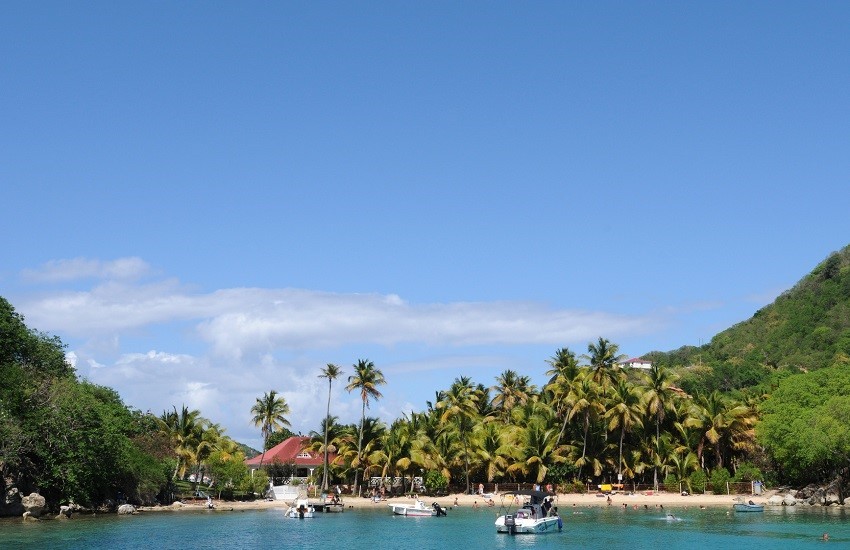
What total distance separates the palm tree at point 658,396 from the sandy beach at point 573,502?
4.38 m

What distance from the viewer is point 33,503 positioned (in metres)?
60.8

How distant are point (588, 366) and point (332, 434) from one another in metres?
29.9

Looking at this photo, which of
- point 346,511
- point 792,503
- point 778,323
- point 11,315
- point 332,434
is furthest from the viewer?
point 778,323

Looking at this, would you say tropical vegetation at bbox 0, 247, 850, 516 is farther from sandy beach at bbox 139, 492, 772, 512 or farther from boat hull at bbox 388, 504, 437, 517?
boat hull at bbox 388, 504, 437, 517

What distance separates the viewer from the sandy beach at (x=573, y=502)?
76188mm

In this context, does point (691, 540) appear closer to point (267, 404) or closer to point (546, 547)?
point (546, 547)

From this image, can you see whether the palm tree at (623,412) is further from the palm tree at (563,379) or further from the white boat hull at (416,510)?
the white boat hull at (416,510)

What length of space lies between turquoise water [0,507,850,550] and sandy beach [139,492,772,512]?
4.51 m

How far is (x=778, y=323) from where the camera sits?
6407 inches

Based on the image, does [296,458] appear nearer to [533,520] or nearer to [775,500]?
[533,520]

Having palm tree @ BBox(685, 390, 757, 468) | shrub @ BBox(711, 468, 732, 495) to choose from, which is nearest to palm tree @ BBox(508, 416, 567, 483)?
palm tree @ BBox(685, 390, 757, 468)

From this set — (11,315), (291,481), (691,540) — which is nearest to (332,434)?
(291,481)

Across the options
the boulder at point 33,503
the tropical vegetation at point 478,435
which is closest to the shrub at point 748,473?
the tropical vegetation at point 478,435

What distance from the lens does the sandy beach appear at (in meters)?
76.2
